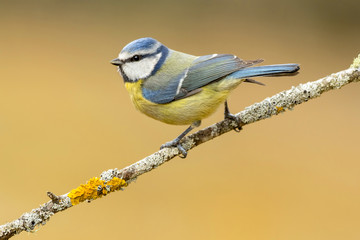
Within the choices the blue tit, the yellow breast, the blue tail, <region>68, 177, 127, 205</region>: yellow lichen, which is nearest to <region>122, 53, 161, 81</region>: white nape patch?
the blue tit

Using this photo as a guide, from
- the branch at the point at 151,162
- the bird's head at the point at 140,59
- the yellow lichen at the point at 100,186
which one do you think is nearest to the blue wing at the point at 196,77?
the bird's head at the point at 140,59

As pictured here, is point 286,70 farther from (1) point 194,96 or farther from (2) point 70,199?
(2) point 70,199

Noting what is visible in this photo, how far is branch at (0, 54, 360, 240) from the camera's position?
6.06 ft

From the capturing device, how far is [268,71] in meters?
2.26

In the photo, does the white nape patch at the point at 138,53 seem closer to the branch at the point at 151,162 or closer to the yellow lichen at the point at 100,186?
the branch at the point at 151,162

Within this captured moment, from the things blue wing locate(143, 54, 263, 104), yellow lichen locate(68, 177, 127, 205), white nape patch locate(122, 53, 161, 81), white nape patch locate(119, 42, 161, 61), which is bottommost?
yellow lichen locate(68, 177, 127, 205)

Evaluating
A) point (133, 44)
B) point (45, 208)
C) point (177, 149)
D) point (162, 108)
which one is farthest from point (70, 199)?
point (133, 44)

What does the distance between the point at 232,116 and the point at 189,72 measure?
1.41ft

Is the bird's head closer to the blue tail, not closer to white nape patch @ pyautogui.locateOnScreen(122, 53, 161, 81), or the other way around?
white nape patch @ pyautogui.locateOnScreen(122, 53, 161, 81)

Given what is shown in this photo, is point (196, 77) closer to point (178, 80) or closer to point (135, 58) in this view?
point (178, 80)

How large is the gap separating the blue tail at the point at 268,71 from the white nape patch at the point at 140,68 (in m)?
0.43

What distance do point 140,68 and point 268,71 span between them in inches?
27.9

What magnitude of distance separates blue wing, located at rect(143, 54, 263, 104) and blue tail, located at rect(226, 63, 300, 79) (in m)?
0.03

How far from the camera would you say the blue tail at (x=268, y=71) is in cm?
217
